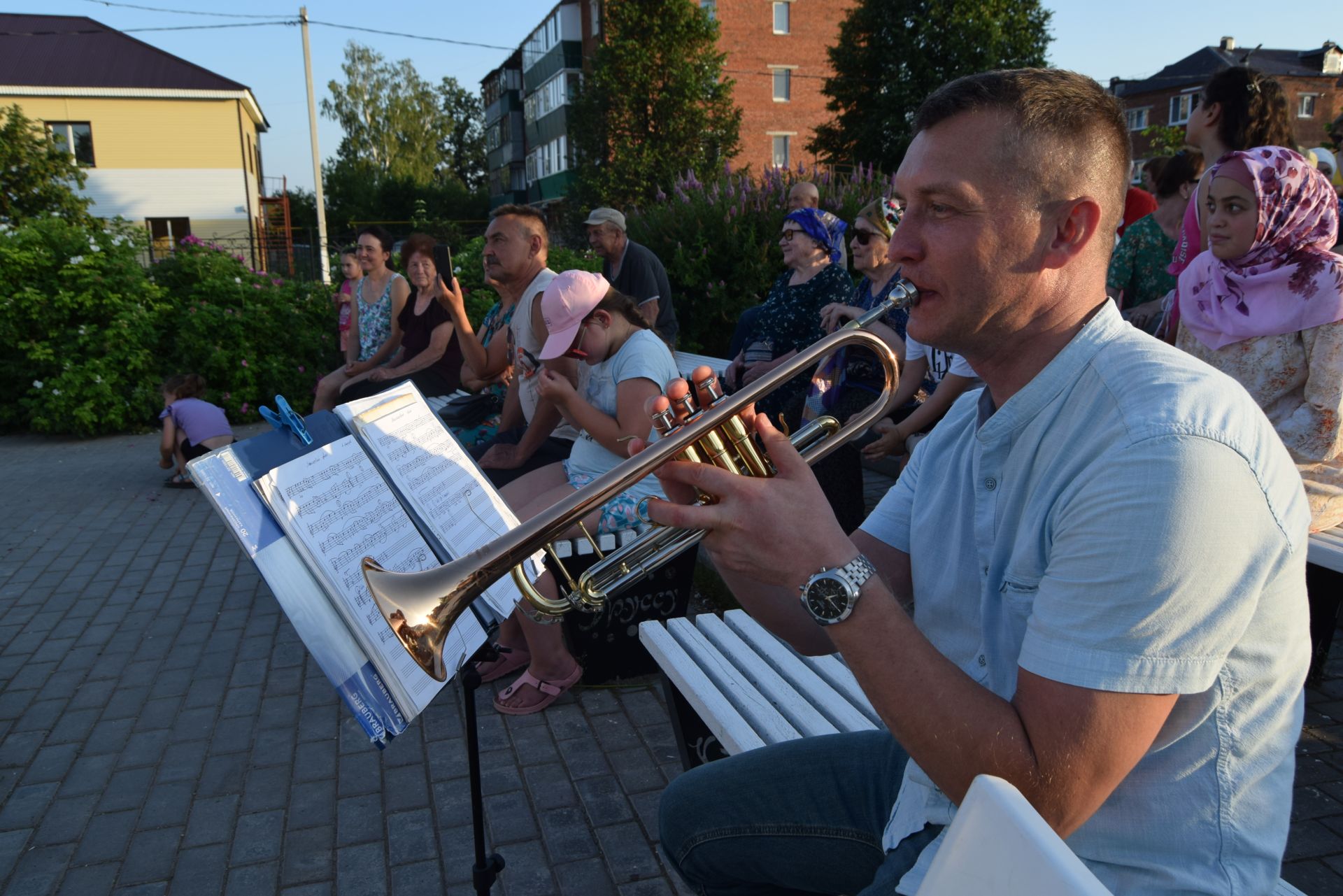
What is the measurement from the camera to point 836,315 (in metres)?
4.32

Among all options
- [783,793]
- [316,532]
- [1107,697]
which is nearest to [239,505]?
[316,532]

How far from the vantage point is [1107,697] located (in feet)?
3.51

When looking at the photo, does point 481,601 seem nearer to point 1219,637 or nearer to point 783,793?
point 783,793

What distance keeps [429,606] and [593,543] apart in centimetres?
30

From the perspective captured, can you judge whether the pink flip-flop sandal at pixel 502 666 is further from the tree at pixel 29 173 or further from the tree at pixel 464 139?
the tree at pixel 464 139

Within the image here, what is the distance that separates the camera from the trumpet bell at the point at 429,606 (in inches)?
61.9

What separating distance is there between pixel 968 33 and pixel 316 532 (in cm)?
2865

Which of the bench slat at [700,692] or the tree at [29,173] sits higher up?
the tree at [29,173]

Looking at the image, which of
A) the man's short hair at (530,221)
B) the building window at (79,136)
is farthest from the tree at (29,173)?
the building window at (79,136)

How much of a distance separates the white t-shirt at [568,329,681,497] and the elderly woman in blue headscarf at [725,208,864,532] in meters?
1.18

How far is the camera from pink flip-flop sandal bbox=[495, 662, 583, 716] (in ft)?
11.1

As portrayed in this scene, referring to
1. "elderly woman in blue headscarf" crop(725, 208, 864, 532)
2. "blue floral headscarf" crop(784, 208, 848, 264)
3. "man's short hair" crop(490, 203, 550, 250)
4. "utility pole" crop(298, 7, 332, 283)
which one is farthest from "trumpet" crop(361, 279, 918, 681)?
"utility pole" crop(298, 7, 332, 283)

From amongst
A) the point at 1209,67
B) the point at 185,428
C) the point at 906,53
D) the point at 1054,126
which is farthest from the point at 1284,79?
the point at 1054,126

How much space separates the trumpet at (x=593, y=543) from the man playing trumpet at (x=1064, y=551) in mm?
90
